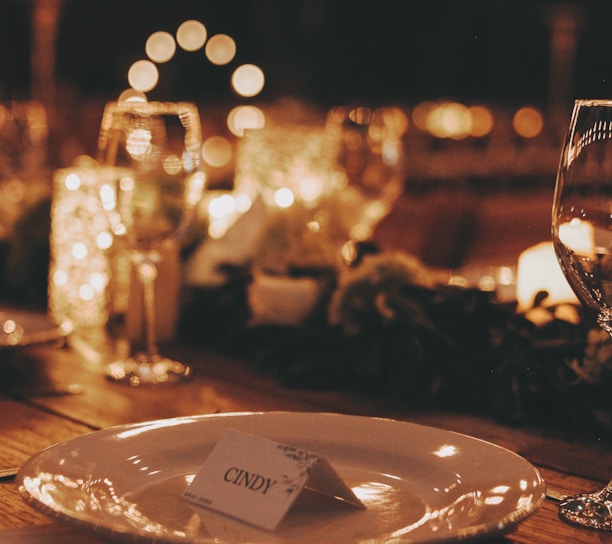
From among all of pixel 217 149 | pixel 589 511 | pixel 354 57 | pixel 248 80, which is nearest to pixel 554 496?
pixel 589 511

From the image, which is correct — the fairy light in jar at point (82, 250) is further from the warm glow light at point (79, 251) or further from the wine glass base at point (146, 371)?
the wine glass base at point (146, 371)

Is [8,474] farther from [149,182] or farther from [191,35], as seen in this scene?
[191,35]

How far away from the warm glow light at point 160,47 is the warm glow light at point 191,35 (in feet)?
0.36

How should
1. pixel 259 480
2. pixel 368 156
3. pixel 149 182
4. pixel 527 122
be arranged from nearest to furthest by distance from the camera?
1. pixel 259 480
2. pixel 149 182
3. pixel 368 156
4. pixel 527 122

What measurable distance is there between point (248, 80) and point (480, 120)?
299cm

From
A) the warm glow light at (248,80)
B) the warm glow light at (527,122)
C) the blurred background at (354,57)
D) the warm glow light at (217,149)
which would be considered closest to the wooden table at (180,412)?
the warm glow light at (217,149)

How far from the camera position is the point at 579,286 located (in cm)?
81

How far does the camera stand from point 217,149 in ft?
28.6

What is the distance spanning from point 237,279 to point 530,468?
1004 mm

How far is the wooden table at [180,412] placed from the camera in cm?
82

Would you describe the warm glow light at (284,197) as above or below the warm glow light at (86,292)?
above

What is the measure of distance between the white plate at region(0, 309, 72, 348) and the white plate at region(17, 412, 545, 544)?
0.56m

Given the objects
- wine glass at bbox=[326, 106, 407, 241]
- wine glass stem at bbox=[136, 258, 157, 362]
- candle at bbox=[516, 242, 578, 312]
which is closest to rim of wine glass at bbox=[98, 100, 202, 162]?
wine glass stem at bbox=[136, 258, 157, 362]

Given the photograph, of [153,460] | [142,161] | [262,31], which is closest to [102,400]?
[142,161]
